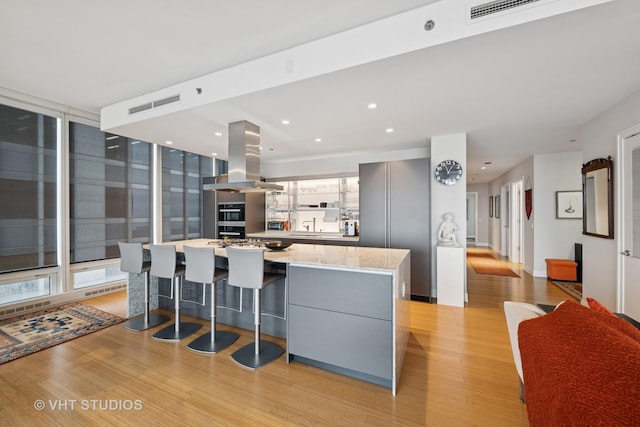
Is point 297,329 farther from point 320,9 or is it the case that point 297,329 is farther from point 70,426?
point 320,9

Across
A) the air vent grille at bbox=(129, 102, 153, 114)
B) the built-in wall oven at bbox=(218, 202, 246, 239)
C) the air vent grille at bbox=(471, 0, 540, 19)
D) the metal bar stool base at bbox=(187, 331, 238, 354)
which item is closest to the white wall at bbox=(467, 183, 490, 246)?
the built-in wall oven at bbox=(218, 202, 246, 239)

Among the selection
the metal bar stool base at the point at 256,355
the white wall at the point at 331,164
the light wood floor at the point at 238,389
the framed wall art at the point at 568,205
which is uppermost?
the white wall at the point at 331,164

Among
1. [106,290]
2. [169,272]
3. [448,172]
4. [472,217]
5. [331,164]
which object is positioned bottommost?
[106,290]

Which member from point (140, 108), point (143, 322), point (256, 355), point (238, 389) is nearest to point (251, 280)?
point (256, 355)

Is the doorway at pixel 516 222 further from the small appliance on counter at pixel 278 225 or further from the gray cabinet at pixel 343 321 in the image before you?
the gray cabinet at pixel 343 321

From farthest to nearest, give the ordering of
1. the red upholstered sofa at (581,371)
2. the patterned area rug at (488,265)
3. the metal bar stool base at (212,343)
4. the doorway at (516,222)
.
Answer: the doorway at (516,222), the patterned area rug at (488,265), the metal bar stool base at (212,343), the red upholstered sofa at (581,371)

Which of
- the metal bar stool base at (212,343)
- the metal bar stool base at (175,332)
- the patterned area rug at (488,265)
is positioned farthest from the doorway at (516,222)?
the metal bar stool base at (175,332)

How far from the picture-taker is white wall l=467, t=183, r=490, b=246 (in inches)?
409

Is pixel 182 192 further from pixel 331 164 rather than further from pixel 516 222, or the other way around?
pixel 516 222

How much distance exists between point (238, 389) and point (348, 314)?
1023 millimetres

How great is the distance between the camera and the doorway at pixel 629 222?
2760 millimetres

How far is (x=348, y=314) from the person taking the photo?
218 cm

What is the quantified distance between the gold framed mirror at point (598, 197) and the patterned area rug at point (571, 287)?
130 cm

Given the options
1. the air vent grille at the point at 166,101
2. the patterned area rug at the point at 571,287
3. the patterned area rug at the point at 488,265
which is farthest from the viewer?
the patterned area rug at the point at 488,265
